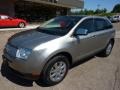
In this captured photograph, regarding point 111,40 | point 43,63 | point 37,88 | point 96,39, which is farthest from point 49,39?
point 111,40

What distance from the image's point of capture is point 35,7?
99.3 feet

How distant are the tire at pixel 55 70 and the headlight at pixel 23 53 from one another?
0.53m

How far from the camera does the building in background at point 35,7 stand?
72.9ft

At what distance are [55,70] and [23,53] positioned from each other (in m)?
0.95

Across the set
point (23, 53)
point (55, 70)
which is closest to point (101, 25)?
point (55, 70)

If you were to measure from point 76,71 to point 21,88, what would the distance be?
1802 mm

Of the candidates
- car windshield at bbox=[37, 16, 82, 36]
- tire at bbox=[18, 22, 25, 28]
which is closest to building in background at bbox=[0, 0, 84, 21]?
tire at bbox=[18, 22, 25, 28]

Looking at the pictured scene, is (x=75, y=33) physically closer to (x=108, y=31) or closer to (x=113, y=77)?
(x=113, y=77)

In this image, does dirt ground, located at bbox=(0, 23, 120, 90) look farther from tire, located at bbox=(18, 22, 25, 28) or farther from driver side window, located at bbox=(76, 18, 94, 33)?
tire, located at bbox=(18, 22, 25, 28)

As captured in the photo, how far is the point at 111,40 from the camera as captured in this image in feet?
22.5

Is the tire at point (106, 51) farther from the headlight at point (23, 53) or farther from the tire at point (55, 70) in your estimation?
the headlight at point (23, 53)

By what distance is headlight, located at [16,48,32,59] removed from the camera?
370 centimetres

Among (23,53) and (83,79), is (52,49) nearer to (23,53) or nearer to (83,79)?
(23,53)

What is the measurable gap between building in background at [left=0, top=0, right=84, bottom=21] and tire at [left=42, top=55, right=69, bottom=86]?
62.4 ft
